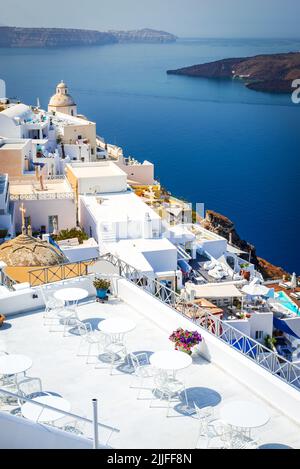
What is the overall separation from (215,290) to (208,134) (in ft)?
162

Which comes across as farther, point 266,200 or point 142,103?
point 142,103

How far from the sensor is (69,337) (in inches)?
279

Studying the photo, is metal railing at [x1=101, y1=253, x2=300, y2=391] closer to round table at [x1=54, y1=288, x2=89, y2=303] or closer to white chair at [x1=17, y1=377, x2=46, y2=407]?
round table at [x1=54, y1=288, x2=89, y2=303]

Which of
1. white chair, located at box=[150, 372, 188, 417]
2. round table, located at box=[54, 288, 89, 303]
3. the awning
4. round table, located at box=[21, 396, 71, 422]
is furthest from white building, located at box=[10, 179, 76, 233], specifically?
round table, located at box=[21, 396, 71, 422]

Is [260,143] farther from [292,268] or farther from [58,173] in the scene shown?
[58,173]

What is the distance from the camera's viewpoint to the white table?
6.66m

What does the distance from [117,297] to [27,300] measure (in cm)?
107

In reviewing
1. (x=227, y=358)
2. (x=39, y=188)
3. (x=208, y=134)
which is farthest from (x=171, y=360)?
(x=208, y=134)

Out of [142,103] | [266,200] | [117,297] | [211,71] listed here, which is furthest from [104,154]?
[211,71]

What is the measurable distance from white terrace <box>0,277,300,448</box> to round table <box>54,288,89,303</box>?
0.74 feet

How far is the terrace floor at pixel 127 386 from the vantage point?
5.34m

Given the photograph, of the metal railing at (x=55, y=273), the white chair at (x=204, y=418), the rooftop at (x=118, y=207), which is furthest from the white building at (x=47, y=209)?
the white chair at (x=204, y=418)

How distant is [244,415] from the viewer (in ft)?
17.0
